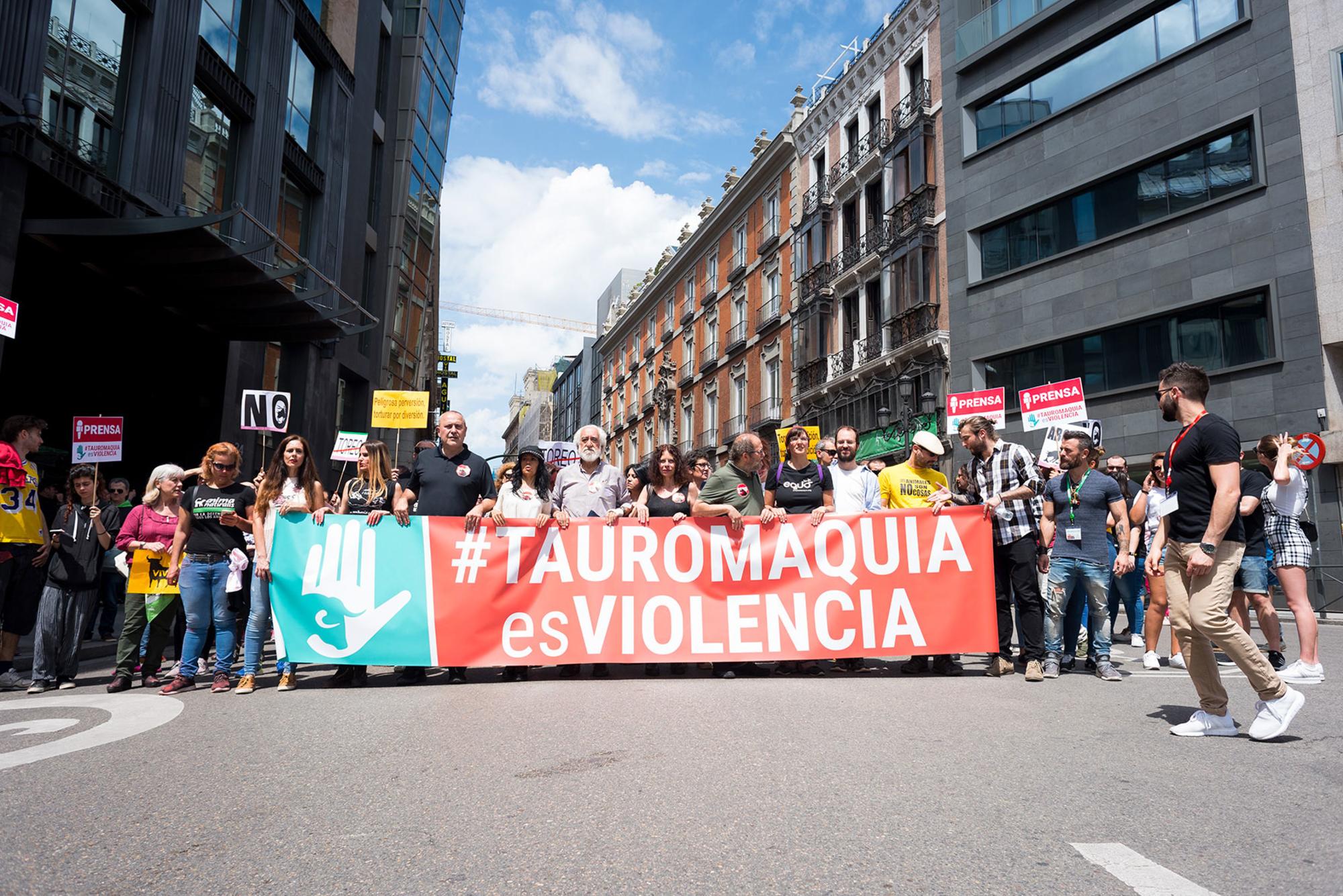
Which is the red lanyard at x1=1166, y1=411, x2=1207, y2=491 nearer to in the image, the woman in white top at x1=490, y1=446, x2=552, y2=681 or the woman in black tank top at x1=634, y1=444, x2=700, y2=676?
the woman in black tank top at x1=634, y1=444, x2=700, y2=676

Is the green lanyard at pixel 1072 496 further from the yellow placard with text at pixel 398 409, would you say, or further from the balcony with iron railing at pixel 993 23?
the balcony with iron railing at pixel 993 23

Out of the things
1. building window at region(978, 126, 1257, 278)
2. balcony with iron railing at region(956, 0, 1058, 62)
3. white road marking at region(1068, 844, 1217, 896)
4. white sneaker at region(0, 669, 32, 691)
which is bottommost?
white sneaker at region(0, 669, 32, 691)

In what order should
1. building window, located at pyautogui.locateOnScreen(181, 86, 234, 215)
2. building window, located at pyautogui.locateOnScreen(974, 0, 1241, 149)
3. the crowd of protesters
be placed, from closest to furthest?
the crowd of protesters
building window, located at pyautogui.locateOnScreen(181, 86, 234, 215)
building window, located at pyautogui.locateOnScreen(974, 0, 1241, 149)

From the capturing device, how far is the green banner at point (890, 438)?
85.0 feet

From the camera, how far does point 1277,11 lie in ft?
62.2

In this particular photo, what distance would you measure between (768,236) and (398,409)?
73.5 ft

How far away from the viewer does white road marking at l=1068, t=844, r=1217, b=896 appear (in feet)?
7.99

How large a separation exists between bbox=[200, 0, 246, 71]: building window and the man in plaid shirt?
50.6ft

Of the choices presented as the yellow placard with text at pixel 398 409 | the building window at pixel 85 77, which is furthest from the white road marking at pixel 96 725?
the yellow placard with text at pixel 398 409

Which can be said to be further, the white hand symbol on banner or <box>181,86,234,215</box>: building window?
<box>181,86,234,215</box>: building window

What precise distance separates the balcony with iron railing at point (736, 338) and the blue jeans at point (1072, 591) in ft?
112

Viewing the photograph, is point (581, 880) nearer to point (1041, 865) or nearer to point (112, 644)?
point (1041, 865)

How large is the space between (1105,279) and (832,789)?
21971 millimetres

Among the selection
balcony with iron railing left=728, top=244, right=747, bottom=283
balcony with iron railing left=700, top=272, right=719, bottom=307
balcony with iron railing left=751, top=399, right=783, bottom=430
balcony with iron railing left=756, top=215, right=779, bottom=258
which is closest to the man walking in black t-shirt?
balcony with iron railing left=751, top=399, right=783, bottom=430
